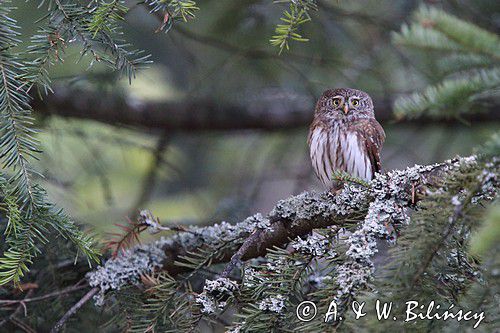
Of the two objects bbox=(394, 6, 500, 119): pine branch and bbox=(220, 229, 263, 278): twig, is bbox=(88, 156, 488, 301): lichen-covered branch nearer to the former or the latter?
bbox=(220, 229, 263, 278): twig

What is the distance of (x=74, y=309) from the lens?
2.39 m

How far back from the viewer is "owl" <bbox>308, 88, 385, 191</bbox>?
3.64 meters

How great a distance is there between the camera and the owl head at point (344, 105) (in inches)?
157

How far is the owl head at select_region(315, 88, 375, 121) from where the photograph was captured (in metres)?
4.00

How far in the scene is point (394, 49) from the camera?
467cm

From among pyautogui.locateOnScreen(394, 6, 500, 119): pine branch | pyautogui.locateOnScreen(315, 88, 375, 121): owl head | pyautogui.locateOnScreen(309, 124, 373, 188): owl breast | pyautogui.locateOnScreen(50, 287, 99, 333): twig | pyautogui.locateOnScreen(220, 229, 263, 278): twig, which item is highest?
pyautogui.locateOnScreen(315, 88, 375, 121): owl head

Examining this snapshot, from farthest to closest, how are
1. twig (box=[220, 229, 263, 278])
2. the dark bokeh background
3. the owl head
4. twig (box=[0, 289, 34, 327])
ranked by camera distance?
the dark bokeh background
the owl head
twig (box=[0, 289, 34, 327])
twig (box=[220, 229, 263, 278])

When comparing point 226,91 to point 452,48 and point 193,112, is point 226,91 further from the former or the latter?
point 452,48

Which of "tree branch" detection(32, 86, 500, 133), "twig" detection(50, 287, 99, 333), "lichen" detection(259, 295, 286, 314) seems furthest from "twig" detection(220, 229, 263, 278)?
"tree branch" detection(32, 86, 500, 133)

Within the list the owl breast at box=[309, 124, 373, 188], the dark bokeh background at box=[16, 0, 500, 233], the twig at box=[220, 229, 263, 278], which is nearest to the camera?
the twig at box=[220, 229, 263, 278]

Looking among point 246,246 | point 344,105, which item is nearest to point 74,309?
point 246,246

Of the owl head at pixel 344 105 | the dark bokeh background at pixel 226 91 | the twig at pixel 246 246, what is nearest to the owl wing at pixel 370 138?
the owl head at pixel 344 105

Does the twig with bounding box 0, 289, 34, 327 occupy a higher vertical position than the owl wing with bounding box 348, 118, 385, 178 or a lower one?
lower

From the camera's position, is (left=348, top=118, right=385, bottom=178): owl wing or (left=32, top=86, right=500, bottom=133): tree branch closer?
(left=348, top=118, right=385, bottom=178): owl wing
